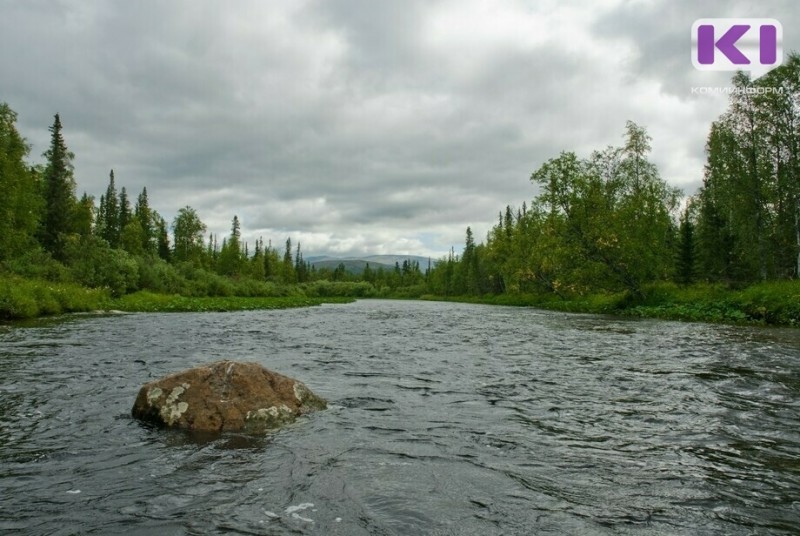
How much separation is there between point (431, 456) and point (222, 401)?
3.21 m

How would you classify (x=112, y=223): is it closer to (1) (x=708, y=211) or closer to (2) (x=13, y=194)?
(2) (x=13, y=194)

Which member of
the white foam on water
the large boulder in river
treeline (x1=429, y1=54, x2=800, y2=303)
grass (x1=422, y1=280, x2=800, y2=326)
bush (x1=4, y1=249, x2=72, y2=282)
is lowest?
the white foam on water

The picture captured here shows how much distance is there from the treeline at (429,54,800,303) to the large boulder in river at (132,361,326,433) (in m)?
36.3

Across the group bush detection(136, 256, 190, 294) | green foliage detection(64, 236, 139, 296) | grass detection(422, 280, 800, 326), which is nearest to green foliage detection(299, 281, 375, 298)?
bush detection(136, 256, 190, 294)

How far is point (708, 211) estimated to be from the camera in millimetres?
48906

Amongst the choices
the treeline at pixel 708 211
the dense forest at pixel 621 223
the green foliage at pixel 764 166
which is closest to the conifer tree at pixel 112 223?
the dense forest at pixel 621 223

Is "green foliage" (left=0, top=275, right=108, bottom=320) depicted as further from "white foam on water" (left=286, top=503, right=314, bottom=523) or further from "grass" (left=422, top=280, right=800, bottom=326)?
"grass" (left=422, top=280, right=800, bottom=326)

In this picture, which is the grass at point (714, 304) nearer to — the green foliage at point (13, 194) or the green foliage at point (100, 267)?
the green foliage at point (100, 267)

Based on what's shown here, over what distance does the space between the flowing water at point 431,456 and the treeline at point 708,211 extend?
96.0 feet

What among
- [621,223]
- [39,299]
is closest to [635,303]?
[621,223]

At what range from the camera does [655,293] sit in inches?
1503

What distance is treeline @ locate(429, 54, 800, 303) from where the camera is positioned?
34656 mm

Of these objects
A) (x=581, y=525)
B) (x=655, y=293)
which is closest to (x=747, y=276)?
(x=655, y=293)

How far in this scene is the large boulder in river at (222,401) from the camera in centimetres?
671
